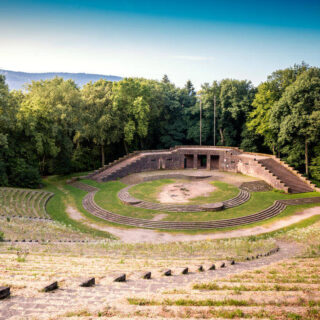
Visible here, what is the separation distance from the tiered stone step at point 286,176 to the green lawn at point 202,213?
1.23 meters

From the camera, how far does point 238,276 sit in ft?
26.1

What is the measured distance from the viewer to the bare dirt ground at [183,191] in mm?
29062

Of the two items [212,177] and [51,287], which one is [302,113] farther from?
[51,287]

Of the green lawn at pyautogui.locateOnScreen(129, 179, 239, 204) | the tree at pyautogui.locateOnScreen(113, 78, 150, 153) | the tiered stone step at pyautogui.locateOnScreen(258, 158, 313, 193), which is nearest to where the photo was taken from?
the green lawn at pyautogui.locateOnScreen(129, 179, 239, 204)

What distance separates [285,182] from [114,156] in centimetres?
2928

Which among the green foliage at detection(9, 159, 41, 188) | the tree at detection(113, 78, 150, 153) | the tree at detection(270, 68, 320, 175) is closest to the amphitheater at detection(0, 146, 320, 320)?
the green foliage at detection(9, 159, 41, 188)

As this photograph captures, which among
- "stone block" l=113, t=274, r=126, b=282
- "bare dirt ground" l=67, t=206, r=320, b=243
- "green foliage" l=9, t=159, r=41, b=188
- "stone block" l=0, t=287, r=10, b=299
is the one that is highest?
"stone block" l=0, t=287, r=10, b=299

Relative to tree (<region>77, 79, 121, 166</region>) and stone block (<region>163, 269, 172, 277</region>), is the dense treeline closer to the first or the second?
tree (<region>77, 79, 121, 166</region>)

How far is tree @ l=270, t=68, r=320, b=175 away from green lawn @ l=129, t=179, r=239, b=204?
10.9 meters

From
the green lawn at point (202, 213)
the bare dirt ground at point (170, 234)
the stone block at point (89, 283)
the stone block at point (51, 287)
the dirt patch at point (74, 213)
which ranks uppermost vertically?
the stone block at point (51, 287)

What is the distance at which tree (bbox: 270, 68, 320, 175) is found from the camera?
3378 centimetres

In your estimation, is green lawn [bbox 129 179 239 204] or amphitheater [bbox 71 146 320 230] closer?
amphitheater [bbox 71 146 320 230]

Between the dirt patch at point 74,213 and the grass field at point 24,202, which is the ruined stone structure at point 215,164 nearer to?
the grass field at point 24,202

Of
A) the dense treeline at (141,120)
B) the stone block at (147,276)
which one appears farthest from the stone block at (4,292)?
the dense treeline at (141,120)
